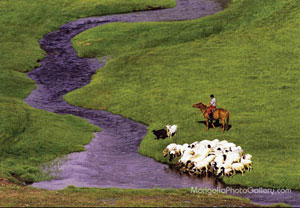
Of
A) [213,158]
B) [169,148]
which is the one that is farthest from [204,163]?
[169,148]

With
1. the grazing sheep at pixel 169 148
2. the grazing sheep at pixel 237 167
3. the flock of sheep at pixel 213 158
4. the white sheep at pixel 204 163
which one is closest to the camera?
the grazing sheep at pixel 237 167

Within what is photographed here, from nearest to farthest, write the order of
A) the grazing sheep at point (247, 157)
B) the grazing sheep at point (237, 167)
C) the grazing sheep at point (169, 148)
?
the grazing sheep at point (237, 167)
the grazing sheep at point (247, 157)
the grazing sheep at point (169, 148)

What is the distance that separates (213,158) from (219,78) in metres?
33.0

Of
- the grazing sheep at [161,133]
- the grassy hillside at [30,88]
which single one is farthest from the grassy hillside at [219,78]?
the grassy hillside at [30,88]

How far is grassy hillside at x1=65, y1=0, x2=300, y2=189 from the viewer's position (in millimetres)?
65250

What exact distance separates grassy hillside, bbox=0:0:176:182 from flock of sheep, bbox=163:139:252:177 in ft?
46.4

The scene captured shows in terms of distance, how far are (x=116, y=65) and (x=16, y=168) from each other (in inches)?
1840

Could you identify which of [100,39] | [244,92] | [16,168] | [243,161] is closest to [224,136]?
[243,161]

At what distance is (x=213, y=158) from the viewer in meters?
57.4

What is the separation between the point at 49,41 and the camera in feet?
422

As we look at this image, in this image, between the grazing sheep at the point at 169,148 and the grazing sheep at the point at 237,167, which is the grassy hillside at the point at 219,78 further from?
the grazing sheep at the point at 237,167

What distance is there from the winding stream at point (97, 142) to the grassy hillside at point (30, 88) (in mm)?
2157

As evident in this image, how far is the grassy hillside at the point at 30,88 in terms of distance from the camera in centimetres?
6494

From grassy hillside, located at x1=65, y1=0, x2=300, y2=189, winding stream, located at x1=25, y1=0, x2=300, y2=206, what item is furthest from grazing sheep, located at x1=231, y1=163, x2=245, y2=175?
winding stream, located at x1=25, y1=0, x2=300, y2=206
